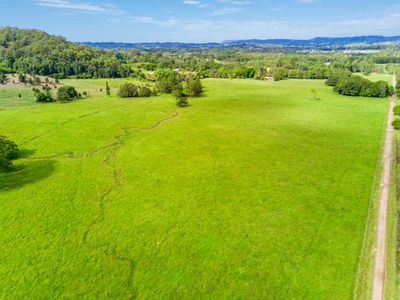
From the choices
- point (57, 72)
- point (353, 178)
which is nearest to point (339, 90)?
point (353, 178)

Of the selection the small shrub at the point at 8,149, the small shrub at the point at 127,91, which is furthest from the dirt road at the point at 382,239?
the small shrub at the point at 127,91

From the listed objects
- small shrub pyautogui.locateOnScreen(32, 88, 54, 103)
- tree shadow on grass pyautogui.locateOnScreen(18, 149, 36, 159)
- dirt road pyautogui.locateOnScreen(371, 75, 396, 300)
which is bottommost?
dirt road pyautogui.locateOnScreen(371, 75, 396, 300)

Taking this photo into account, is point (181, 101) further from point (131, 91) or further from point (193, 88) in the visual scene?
point (131, 91)

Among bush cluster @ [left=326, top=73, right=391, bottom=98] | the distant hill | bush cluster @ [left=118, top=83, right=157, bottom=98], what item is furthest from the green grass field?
the distant hill

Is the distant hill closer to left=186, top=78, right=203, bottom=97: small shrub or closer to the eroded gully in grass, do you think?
left=186, top=78, right=203, bottom=97: small shrub

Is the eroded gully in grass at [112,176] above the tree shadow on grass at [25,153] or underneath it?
underneath

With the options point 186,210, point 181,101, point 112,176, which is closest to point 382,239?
point 186,210

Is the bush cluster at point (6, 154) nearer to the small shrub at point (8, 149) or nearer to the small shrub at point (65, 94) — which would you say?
the small shrub at point (8, 149)
